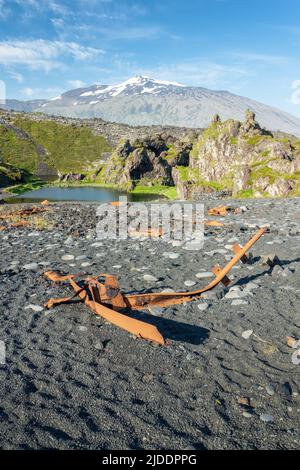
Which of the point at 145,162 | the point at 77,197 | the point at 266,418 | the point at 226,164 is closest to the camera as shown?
the point at 266,418

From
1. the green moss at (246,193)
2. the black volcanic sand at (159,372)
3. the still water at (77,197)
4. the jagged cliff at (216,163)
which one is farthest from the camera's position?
the still water at (77,197)

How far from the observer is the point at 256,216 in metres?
19.6

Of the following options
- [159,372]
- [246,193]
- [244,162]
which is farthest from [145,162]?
[159,372]

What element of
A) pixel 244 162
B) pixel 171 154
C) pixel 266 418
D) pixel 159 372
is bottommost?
pixel 171 154

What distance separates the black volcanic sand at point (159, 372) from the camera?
168 inches

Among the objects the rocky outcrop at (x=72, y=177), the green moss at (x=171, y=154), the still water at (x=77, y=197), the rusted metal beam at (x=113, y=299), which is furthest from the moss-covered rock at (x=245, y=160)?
the rocky outcrop at (x=72, y=177)

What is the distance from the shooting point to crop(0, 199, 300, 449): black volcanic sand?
426 centimetres

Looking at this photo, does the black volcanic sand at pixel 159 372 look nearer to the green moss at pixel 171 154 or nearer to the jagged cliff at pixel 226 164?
the jagged cliff at pixel 226 164

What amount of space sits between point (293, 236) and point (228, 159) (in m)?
41.9

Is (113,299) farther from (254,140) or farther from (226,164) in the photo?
(226,164)

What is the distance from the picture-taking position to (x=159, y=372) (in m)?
5.47
